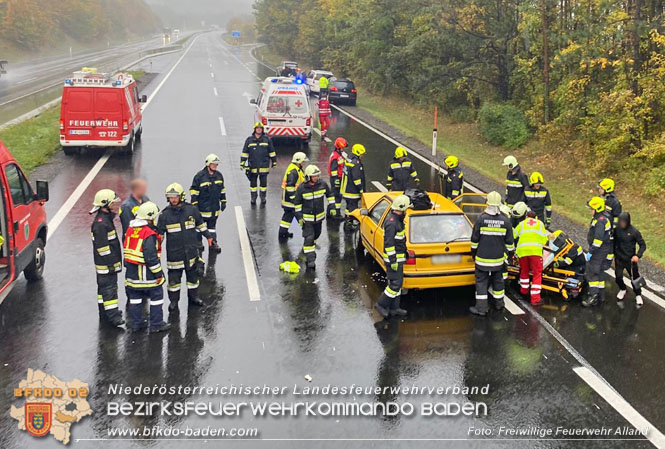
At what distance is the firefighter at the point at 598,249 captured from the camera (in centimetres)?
858

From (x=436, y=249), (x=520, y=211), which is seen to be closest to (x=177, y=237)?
(x=436, y=249)

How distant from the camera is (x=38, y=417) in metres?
5.98

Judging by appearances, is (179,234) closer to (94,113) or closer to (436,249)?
(436,249)

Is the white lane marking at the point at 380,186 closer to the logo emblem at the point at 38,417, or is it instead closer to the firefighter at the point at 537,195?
the firefighter at the point at 537,195

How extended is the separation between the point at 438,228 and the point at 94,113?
39.6ft

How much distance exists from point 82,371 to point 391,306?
4022mm

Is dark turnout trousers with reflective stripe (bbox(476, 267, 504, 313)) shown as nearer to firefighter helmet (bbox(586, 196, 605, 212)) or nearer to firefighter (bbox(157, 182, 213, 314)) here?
firefighter helmet (bbox(586, 196, 605, 212))

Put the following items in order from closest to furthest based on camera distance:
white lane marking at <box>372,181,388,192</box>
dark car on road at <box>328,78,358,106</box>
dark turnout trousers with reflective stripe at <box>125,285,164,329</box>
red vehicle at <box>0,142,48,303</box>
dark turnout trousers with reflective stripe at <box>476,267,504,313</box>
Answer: dark turnout trousers with reflective stripe at <box>125,285,164,329</box> → red vehicle at <box>0,142,48,303</box> → dark turnout trousers with reflective stripe at <box>476,267,504,313</box> → white lane marking at <box>372,181,388,192</box> → dark car on road at <box>328,78,358,106</box>

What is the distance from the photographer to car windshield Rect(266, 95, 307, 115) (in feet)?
63.5

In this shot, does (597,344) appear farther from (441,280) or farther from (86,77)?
(86,77)

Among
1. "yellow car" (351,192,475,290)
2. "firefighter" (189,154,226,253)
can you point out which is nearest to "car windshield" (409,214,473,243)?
"yellow car" (351,192,475,290)

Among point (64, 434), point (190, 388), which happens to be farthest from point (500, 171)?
point (64, 434)

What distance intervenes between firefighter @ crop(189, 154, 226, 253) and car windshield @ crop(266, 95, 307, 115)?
29.7 feet

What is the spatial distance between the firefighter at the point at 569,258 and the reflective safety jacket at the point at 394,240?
250 centimetres
